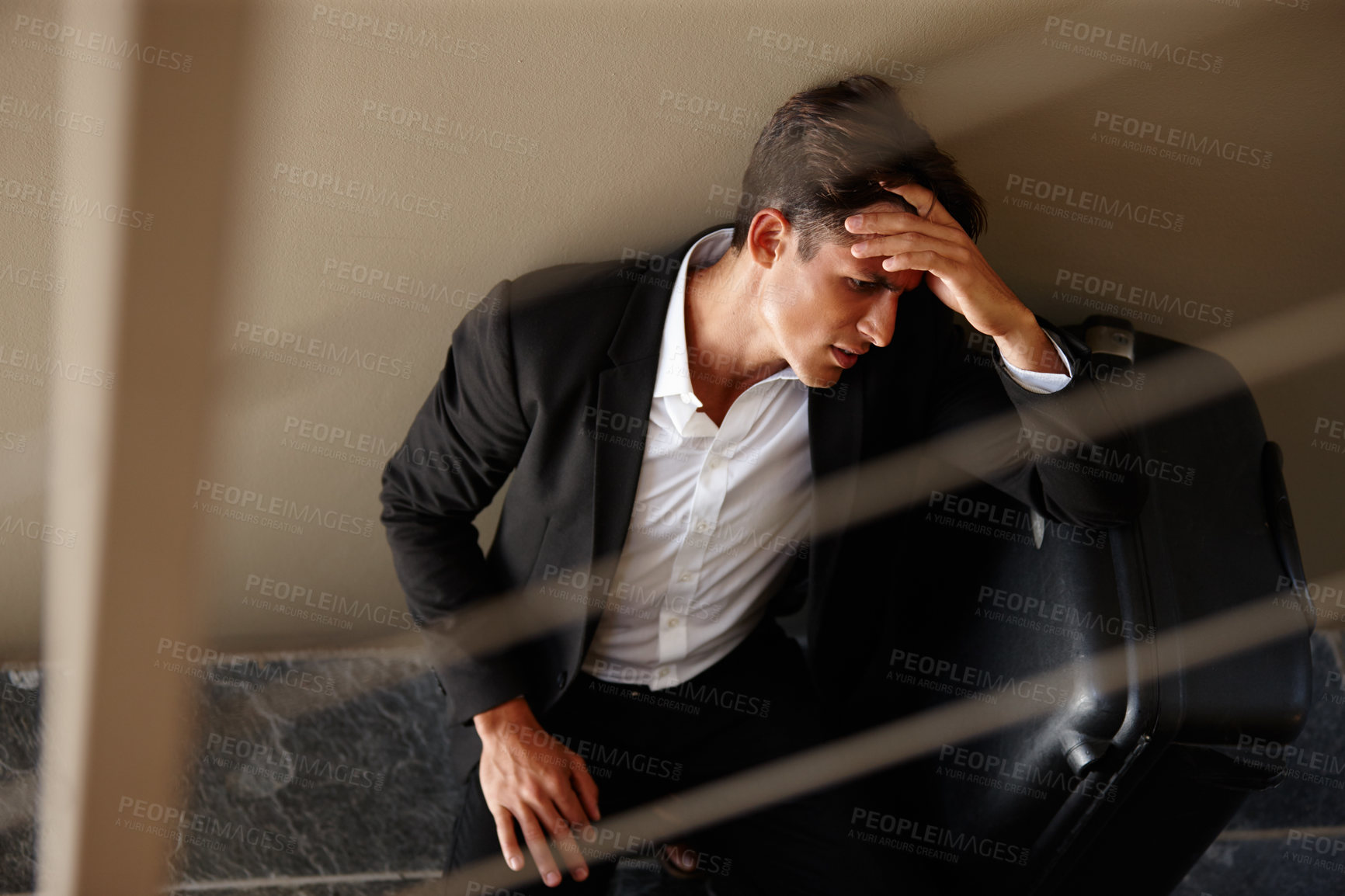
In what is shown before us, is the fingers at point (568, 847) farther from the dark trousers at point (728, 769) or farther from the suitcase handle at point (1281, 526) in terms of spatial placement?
the suitcase handle at point (1281, 526)

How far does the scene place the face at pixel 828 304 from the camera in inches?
42.5

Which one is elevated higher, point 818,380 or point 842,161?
point 842,161

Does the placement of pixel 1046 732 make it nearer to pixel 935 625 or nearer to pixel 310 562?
pixel 935 625

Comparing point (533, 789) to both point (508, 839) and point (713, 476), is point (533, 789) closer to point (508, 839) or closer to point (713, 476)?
point (508, 839)

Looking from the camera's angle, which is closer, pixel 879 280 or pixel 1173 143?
pixel 879 280

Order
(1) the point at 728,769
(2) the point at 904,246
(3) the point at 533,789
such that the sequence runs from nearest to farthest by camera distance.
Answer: (2) the point at 904,246, (3) the point at 533,789, (1) the point at 728,769

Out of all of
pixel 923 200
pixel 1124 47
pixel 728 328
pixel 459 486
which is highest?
pixel 1124 47

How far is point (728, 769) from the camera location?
1.40 metres

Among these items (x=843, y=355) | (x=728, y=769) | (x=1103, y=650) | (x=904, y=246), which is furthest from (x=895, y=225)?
(x=728, y=769)

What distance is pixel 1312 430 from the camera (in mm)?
1643

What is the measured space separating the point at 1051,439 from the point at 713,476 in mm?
446

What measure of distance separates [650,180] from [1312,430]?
1.31 metres

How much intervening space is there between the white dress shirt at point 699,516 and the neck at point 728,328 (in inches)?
1.3

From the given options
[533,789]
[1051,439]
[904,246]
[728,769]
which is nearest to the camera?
[904,246]
